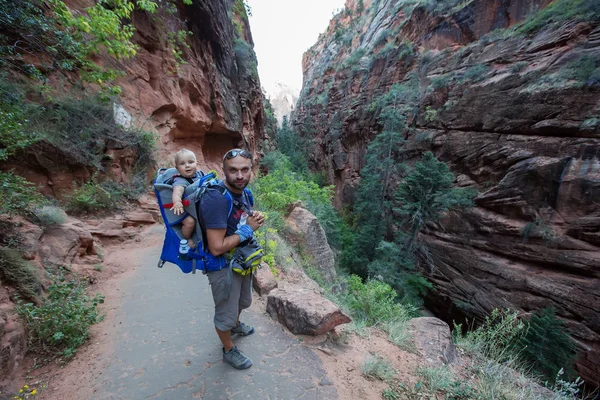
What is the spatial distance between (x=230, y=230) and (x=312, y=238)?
5.69 meters

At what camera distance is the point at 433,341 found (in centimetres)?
329

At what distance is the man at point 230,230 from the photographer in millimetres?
1728

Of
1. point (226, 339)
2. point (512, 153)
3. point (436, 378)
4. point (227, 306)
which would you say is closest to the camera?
point (227, 306)

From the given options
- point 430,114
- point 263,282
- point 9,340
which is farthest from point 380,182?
point 9,340

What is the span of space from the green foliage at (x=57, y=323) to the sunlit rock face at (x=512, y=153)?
512 inches

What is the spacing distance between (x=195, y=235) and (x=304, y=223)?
5696 millimetres

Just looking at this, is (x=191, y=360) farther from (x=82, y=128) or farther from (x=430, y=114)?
(x=430, y=114)

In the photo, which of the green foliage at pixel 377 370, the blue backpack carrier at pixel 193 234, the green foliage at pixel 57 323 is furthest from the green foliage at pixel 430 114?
the green foliage at pixel 57 323

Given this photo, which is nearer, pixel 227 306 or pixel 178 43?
pixel 227 306

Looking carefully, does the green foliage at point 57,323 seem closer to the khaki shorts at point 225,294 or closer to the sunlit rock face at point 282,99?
the khaki shorts at point 225,294

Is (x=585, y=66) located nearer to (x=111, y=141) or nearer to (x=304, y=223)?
(x=304, y=223)

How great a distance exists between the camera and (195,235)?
6.32 ft

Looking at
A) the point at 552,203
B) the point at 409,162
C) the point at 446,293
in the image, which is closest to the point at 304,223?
the point at 446,293

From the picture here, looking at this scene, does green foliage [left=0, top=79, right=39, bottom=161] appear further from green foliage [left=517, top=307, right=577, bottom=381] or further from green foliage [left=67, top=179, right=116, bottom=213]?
green foliage [left=517, top=307, right=577, bottom=381]
